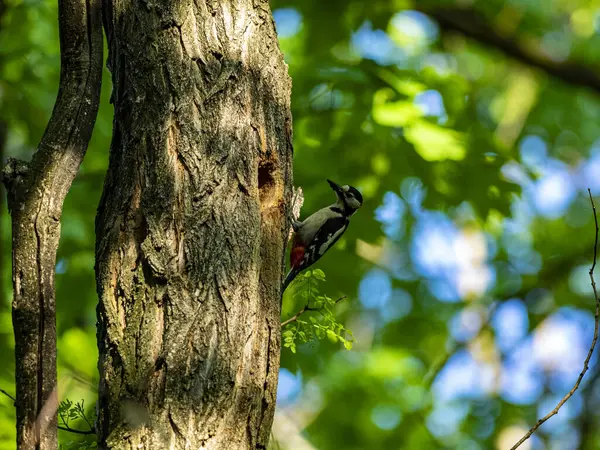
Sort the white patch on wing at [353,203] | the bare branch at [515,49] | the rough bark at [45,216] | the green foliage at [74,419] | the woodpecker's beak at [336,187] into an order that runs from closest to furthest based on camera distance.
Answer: the rough bark at [45,216], the green foliage at [74,419], the woodpecker's beak at [336,187], the white patch on wing at [353,203], the bare branch at [515,49]

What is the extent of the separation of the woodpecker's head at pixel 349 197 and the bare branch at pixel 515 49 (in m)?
2.14

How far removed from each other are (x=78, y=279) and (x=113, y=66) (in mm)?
3289

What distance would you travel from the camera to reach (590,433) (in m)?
7.56

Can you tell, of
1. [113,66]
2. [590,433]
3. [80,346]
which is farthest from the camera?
[590,433]

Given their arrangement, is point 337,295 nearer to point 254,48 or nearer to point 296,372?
point 296,372

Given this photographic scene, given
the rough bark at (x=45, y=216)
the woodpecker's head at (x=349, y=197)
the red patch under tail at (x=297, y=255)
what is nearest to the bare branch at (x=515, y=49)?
the woodpecker's head at (x=349, y=197)

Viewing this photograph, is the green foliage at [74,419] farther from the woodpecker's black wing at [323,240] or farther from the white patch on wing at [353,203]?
the white patch on wing at [353,203]

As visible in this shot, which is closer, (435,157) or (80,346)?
(80,346)

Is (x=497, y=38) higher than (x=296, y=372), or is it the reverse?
(x=497, y=38)

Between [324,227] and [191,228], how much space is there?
296 centimetres

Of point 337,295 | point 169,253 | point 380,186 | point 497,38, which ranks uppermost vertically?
point 497,38

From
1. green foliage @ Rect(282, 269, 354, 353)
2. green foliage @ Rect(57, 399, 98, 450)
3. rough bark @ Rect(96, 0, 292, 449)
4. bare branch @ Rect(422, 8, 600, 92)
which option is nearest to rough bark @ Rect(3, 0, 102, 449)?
rough bark @ Rect(96, 0, 292, 449)

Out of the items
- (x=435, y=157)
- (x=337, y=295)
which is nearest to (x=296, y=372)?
(x=337, y=295)

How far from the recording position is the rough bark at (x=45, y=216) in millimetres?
2395
